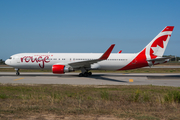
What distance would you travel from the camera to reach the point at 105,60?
2867 cm

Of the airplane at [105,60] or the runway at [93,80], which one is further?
the airplane at [105,60]

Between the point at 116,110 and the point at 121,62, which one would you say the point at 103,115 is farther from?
the point at 121,62

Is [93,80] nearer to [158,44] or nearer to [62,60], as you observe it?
[62,60]

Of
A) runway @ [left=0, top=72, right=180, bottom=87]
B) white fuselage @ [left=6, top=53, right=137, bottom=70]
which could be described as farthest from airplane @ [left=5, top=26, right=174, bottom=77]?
runway @ [left=0, top=72, right=180, bottom=87]

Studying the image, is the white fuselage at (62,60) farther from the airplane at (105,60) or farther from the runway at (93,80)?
the runway at (93,80)

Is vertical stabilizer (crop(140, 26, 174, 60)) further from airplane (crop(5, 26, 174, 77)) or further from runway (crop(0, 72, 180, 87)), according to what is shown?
runway (crop(0, 72, 180, 87))

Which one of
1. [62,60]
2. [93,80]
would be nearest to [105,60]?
[93,80]

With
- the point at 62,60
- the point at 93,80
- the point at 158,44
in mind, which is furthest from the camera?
the point at 62,60

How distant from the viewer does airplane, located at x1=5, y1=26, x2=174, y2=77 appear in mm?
28062

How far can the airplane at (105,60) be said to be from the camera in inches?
1105

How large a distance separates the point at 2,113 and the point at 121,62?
74.7ft

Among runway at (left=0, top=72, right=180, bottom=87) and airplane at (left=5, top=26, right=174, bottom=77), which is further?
airplane at (left=5, top=26, right=174, bottom=77)

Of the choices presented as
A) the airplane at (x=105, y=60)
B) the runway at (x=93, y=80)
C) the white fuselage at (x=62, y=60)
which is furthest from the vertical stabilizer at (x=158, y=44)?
the runway at (x=93, y=80)

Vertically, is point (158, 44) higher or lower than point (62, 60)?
higher
